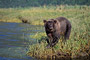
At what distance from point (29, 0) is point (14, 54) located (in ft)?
320

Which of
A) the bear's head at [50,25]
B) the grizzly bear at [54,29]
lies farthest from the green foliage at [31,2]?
the bear's head at [50,25]

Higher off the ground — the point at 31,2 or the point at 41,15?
the point at 31,2

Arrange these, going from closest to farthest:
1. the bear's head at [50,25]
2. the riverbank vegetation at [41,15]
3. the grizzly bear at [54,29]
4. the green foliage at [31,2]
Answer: the bear's head at [50,25] < the grizzly bear at [54,29] < the riverbank vegetation at [41,15] < the green foliage at [31,2]

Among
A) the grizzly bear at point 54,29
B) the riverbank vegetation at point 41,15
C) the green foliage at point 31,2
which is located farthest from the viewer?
the green foliage at point 31,2

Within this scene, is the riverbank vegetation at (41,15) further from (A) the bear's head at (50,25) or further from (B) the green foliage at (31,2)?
(B) the green foliage at (31,2)

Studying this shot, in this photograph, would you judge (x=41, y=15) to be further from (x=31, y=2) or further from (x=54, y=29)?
(x=31, y=2)

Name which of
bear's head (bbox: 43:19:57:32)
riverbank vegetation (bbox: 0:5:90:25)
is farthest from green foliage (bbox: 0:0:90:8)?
bear's head (bbox: 43:19:57:32)

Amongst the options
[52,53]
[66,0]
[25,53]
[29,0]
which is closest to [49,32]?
[52,53]

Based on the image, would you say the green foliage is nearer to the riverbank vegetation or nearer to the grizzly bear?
the riverbank vegetation

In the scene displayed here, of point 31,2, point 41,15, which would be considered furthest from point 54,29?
point 31,2

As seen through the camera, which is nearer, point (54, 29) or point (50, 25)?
point (50, 25)

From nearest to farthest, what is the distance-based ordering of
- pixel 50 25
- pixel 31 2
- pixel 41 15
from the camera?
pixel 50 25
pixel 41 15
pixel 31 2

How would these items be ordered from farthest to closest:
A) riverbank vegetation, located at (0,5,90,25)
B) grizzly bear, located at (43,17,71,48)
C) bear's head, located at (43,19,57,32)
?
riverbank vegetation, located at (0,5,90,25) → grizzly bear, located at (43,17,71,48) → bear's head, located at (43,19,57,32)

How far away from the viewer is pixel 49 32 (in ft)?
34.0
